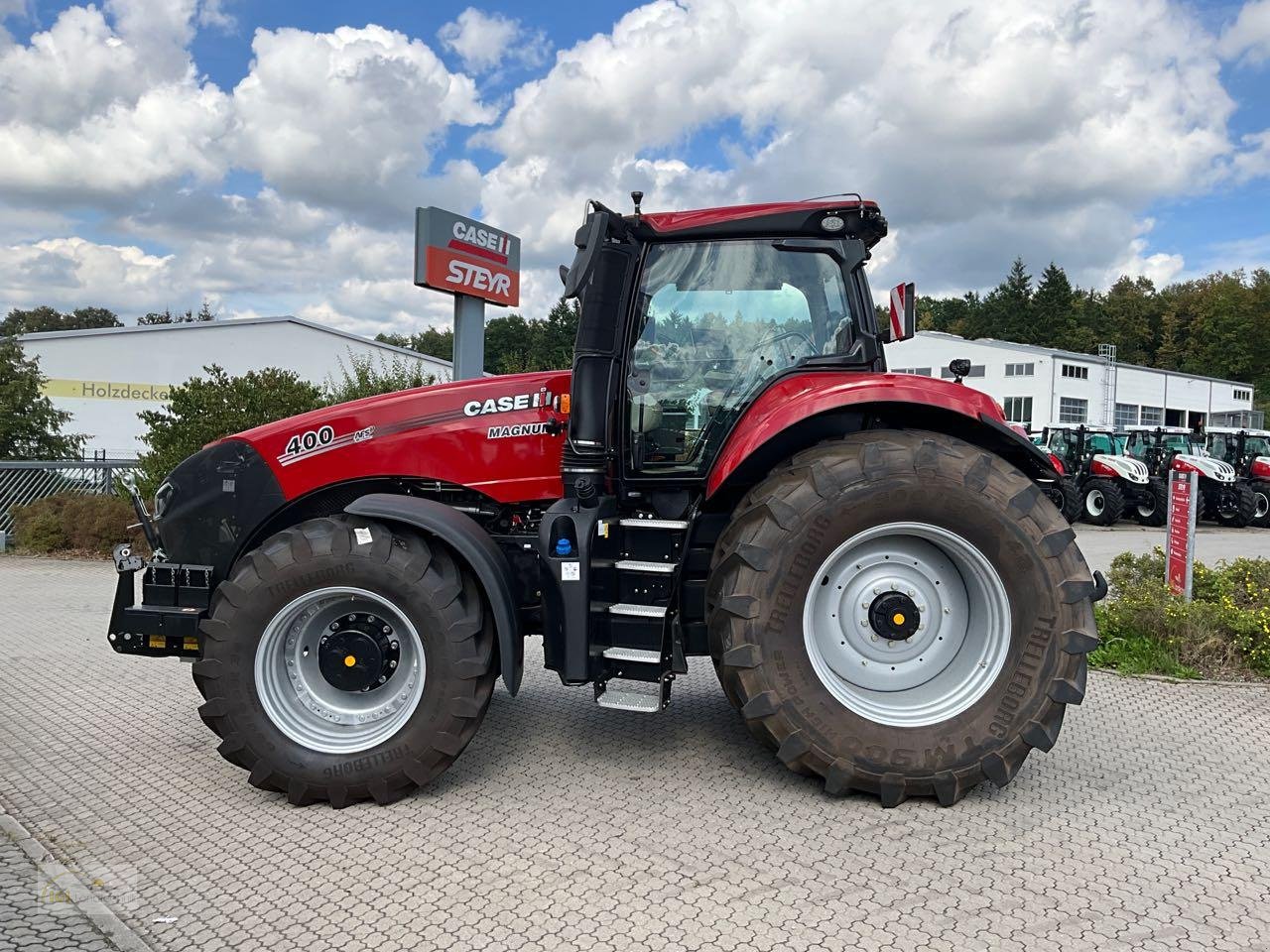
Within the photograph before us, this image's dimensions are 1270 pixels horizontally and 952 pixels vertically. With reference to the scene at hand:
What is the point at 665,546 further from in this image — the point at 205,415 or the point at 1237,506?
the point at 1237,506

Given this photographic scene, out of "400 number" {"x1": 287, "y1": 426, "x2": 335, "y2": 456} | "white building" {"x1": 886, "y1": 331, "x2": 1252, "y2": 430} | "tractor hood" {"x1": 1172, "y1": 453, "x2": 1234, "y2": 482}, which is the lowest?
"400 number" {"x1": 287, "y1": 426, "x2": 335, "y2": 456}

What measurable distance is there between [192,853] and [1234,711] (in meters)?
5.43

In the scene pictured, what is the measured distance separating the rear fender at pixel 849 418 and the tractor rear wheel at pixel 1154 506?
17.5m

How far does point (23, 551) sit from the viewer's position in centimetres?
1238

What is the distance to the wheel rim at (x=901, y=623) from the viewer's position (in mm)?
3904

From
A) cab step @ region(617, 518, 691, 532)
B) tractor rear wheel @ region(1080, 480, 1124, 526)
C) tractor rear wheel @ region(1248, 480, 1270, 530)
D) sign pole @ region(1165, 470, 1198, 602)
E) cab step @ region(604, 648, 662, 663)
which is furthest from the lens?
tractor rear wheel @ region(1248, 480, 1270, 530)

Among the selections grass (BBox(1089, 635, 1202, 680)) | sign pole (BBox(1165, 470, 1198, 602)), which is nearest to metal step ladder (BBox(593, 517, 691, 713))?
grass (BBox(1089, 635, 1202, 680))

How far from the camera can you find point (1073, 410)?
156 feet

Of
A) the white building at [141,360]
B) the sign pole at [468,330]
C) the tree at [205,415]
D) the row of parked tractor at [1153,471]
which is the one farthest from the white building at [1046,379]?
the tree at [205,415]

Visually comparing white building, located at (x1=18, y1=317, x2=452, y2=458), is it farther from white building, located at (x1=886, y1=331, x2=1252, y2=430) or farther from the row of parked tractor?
white building, located at (x1=886, y1=331, x2=1252, y2=430)

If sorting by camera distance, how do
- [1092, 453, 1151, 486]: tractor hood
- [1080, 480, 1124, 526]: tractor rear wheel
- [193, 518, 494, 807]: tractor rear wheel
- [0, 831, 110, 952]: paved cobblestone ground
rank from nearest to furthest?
1. [0, 831, 110, 952]: paved cobblestone ground
2. [193, 518, 494, 807]: tractor rear wheel
3. [1080, 480, 1124, 526]: tractor rear wheel
4. [1092, 453, 1151, 486]: tractor hood

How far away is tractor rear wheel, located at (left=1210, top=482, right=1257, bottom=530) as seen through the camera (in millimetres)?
19844

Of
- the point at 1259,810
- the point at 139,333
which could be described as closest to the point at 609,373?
Answer: the point at 1259,810

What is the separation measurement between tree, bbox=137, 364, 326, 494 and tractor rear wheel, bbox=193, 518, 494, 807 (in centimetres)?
902
